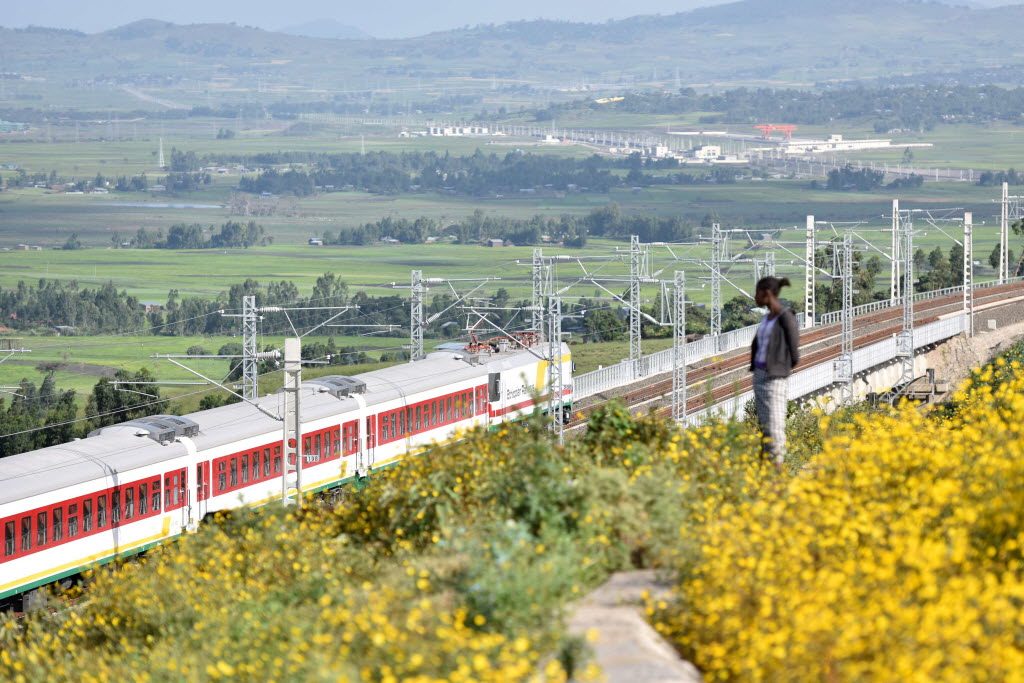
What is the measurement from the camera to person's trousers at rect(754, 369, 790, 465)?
52.7ft

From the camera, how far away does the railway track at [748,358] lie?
58.2 m

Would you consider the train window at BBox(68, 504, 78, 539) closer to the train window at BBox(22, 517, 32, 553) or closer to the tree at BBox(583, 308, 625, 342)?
the train window at BBox(22, 517, 32, 553)

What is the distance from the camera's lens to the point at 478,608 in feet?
36.2

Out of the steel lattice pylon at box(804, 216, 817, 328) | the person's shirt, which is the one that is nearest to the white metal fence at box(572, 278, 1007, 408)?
the steel lattice pylon at box(804, 216, 817, 328)

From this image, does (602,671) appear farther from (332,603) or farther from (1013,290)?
(1013,290)

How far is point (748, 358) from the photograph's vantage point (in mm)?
71562

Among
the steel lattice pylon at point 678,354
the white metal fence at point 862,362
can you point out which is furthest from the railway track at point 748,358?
the white metal fence at point 862,362

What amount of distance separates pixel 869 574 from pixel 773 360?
547 centimetres

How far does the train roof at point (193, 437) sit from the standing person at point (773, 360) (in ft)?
49.3

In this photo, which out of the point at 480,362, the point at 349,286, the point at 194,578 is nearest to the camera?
the point at 194,578

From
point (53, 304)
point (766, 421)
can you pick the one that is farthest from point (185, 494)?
point (53, 304)

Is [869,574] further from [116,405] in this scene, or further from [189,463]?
[116,405]

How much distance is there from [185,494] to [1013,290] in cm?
7491

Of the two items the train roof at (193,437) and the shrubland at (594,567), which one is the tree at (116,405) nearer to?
the train roof at (193,437)
